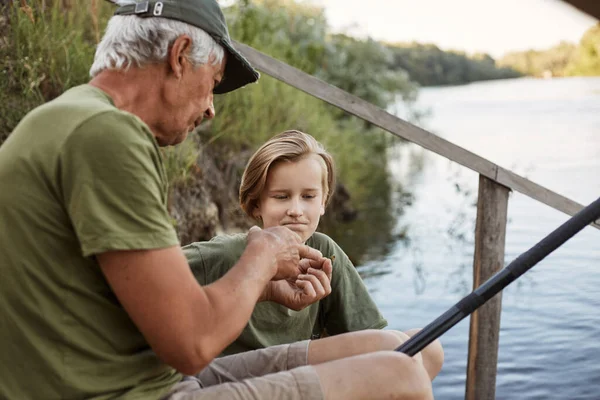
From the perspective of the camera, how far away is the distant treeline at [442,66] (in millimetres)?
18245

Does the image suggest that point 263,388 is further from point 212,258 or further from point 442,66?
point 442,66

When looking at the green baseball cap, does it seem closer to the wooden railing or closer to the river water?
the wooden railing

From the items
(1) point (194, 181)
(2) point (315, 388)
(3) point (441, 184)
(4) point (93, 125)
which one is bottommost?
(3) point (441, 184)

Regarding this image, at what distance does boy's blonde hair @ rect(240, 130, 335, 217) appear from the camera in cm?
233

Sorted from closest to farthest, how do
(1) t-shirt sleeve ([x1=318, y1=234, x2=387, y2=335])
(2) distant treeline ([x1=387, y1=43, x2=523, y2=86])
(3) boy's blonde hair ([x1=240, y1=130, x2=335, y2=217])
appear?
(1) t-shirt sleeve ([x1=318, y1=234, x2=387, y2=335]) < (3) boy's blonde hair ([x1=240, y1=130, x2=335, y2=217]) < (2) distant treeline ([x1=387, y1=43, x2=523, y2=86])

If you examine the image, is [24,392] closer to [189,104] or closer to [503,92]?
[189,104]

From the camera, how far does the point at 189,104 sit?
1614mm

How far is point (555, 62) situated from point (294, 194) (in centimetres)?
2098

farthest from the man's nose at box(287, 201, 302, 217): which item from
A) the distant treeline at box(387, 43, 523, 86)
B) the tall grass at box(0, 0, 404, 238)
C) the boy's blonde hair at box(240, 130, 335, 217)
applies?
the distant treeline at box(387, 43, 523, 86)

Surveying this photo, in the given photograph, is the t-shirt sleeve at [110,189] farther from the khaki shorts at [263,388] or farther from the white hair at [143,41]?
the khaki shorts at [263,388]

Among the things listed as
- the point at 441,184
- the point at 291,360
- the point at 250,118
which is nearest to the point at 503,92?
the point at 441,184

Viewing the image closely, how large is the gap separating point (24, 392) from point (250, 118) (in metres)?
4.90

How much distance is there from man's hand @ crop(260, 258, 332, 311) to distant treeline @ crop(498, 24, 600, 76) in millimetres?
15998

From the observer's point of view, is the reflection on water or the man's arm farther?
the reflection on water
